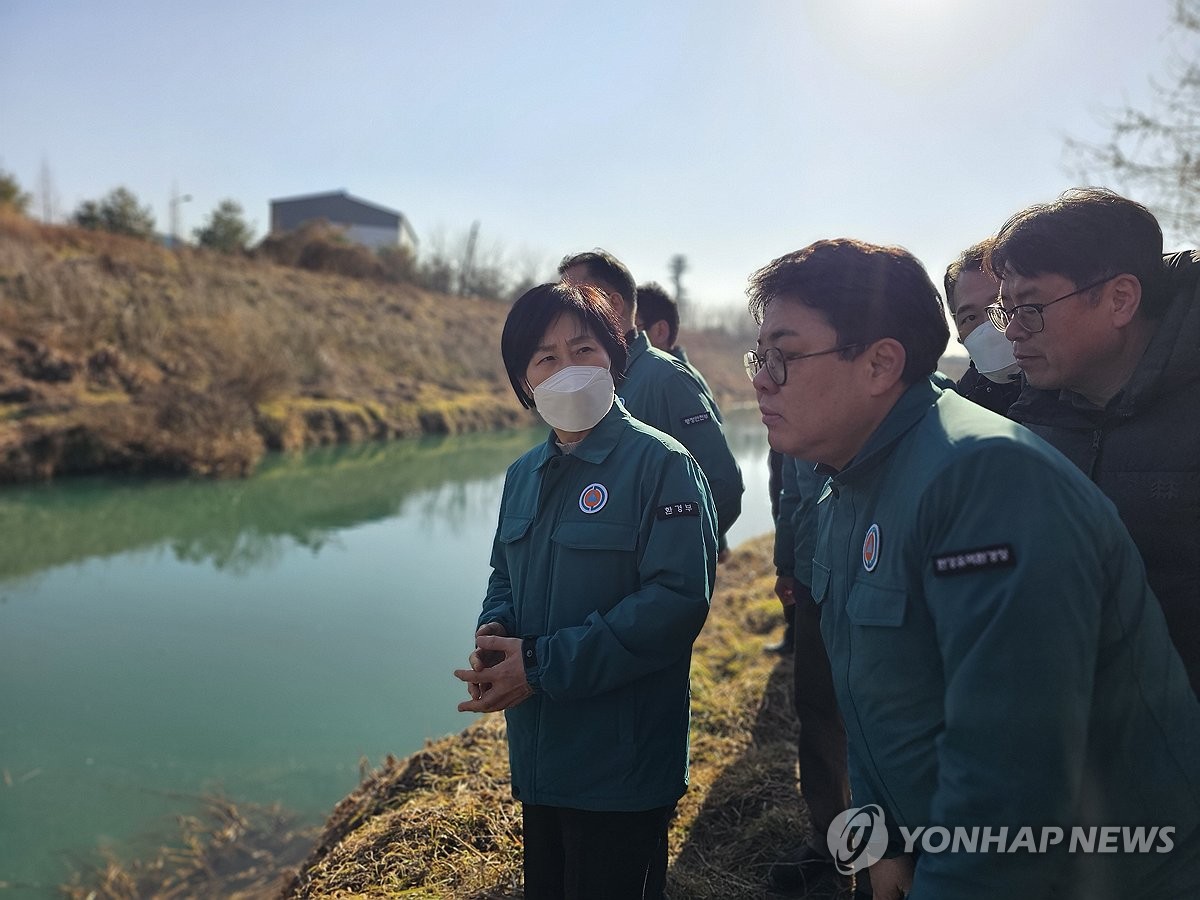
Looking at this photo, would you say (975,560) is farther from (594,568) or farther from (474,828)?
(474,828)

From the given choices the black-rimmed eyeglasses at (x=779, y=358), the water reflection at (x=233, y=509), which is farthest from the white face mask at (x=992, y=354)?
the water reflection at (x=233, y=509)

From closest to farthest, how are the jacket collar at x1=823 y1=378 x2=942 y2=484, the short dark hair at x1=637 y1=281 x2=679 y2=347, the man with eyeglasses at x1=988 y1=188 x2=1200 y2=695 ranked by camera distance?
the jacket collar at x1=823 y1=378 x2=942 y2=484, the man with eyeglasses at x1=988 y1=188 x2=1200 y2=695, the short dark hair at x1=637 y1=281 x2=679 y2=347

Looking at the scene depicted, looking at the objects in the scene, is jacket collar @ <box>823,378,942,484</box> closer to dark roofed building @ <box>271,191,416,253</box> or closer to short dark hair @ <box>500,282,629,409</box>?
short dark hair @ <box>500,282,629,409</box>

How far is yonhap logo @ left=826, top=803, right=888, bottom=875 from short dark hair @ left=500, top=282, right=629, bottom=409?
1146 mm

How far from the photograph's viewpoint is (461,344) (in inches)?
1140

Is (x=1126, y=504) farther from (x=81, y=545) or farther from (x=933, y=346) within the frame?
(x=81, y=545)

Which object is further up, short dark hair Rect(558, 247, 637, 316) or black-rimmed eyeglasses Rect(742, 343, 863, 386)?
short dark hair Rect(558, 247, 637, 316)

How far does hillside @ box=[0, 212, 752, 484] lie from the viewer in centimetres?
1302

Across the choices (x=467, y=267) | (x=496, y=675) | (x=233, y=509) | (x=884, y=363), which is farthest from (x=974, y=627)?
(x=467, y=267)

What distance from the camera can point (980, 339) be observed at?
2.35 metres

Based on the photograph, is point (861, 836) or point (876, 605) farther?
point (861, 836)

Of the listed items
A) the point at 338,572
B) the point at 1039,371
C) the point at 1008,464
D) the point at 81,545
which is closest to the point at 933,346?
the point at 1008,464

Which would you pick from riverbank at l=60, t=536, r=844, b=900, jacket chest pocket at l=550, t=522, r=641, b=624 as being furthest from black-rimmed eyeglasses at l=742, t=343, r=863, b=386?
riverbank at l=60, t=536, r=844, b=900

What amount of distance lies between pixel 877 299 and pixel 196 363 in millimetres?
18031
